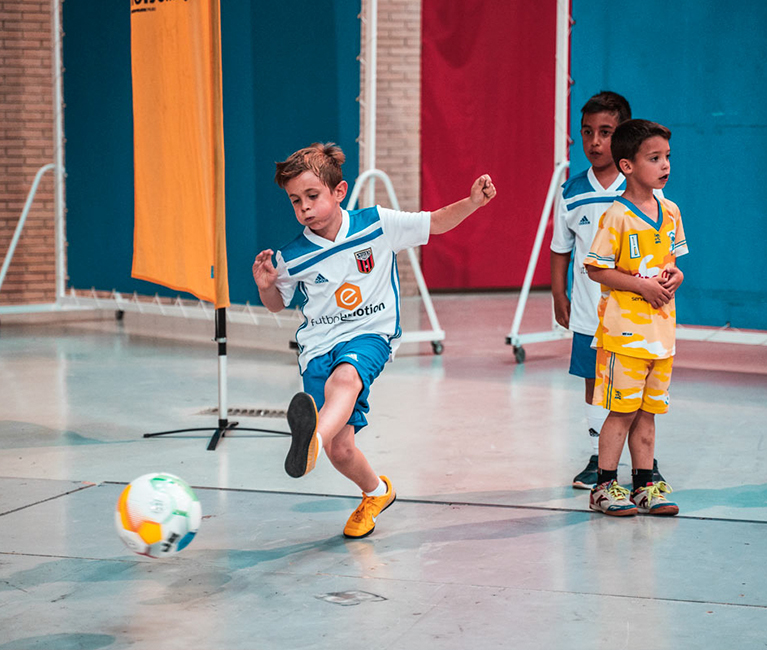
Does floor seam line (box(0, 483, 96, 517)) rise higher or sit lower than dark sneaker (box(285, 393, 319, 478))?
lower

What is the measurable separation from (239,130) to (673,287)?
478 centimetres

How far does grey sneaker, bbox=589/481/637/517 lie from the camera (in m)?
4.12

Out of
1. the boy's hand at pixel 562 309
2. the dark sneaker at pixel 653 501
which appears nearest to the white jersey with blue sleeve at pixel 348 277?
the boy's hand at pixel 562 309

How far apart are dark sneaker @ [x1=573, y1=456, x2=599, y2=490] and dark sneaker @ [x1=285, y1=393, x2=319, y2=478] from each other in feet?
5.18

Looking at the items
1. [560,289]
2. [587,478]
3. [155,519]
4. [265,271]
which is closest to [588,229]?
[560,289]

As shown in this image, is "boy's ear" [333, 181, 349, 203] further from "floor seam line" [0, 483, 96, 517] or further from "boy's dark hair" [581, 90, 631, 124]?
"floor seam line" [0, 483, 96, 517]

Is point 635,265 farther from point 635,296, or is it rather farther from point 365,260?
point 365,260

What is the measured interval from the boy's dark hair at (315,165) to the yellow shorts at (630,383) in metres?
1.19

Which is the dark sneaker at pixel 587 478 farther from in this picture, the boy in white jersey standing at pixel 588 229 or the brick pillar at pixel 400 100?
the brick pillar at pixel 400 100

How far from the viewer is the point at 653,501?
13.6 ft

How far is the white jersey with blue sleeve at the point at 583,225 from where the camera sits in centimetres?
475

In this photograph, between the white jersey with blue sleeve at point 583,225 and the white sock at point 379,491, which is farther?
the white jersey with blue sleeve at point 583,225

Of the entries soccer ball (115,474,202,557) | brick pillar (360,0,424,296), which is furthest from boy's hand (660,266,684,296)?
brick pillar (360,0,424,296)

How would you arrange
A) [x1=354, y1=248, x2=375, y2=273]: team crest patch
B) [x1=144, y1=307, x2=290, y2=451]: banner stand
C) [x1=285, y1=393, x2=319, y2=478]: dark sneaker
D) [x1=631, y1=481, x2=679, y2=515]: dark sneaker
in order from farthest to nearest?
1. [x1=144, y1=307, x2=290, y2=451]: banner stand
2. [x1=631, y1=481, x2=679, y2=515]: dark sneaker
3. [x1=354, y1=248, x2=375, y2=273]: team crest patch
4. [x1=285, y1=393, x2=319, y2=478]: dark sneaker
